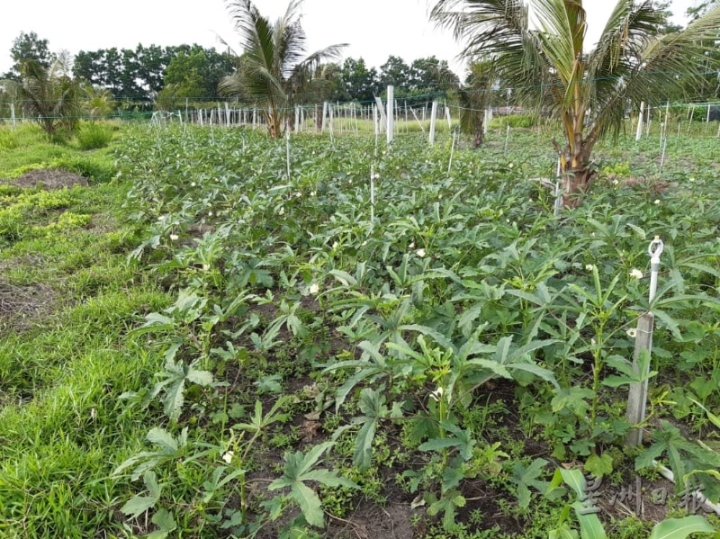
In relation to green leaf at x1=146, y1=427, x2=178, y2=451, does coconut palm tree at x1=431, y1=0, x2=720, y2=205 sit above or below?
above

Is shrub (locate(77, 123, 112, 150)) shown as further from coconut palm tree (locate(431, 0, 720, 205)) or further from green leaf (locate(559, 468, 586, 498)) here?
green leaf (locate(559, 468, 586, 498))

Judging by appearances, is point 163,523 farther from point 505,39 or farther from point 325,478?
point 505,39

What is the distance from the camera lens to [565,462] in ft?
6.00

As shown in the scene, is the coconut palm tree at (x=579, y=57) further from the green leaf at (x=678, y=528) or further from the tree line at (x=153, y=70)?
the tree line at (x=153, y=70)

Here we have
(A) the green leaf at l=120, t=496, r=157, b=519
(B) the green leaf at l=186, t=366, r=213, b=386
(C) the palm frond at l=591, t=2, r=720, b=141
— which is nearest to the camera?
(A) the green leaf at l=120, t=496, r=157, b=519

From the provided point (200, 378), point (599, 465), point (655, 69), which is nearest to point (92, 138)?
point (655, 69)

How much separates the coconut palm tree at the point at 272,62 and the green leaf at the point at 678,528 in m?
12.4

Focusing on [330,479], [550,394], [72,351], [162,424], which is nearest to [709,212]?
[550,394]

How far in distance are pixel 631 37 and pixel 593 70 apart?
0.53 meters

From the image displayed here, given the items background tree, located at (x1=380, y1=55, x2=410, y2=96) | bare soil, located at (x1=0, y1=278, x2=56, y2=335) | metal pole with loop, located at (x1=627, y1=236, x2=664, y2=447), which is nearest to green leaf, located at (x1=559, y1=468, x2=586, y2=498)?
metal pole with loop, located at (x1=627, y1=236, x2=664, y2=447)

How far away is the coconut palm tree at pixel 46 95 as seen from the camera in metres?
12.6

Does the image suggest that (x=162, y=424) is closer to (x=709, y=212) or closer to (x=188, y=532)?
(x=188, y=532)

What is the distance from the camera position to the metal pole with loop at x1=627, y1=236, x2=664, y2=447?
5.20 feet

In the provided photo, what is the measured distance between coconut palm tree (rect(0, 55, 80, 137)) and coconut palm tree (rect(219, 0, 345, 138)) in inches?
166
